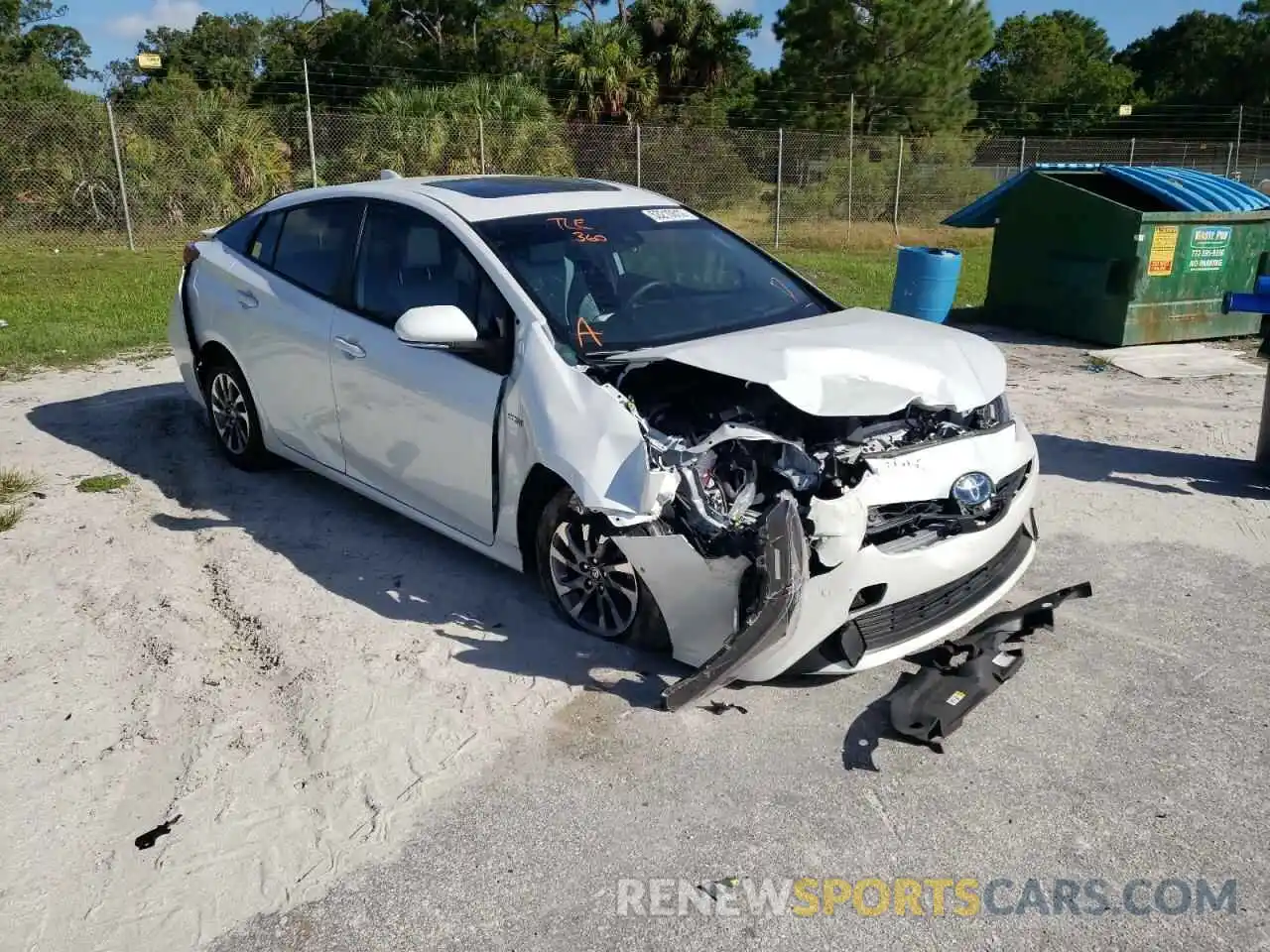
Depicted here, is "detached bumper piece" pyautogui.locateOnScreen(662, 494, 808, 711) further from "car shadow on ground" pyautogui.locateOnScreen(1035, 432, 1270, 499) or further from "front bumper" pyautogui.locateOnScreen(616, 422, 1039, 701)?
"car shadow on ground" pyautogui.locateOnScreen(1035, 432, 1270, 499)

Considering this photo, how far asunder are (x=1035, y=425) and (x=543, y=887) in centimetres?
548

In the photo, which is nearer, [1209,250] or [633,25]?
[1209,250]

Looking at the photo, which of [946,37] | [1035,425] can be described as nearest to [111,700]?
[1035,425]

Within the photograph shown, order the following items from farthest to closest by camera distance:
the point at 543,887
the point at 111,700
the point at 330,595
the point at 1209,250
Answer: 1. the point at 1209,250
2. the point at 330,595
3. the point at 111,700
4. the point at 543,887

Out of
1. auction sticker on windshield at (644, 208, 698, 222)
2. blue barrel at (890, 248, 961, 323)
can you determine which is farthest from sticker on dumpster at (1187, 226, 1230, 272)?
auction sticker on windshield at (644, 208, 698, 222)

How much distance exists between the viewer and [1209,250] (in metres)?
10.1

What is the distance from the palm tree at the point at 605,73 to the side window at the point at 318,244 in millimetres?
23330

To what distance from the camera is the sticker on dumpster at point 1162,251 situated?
9758 mm

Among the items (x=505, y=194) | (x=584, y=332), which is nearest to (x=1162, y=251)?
(x=505, y=194)

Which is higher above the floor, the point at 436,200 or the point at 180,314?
the point at 436,200

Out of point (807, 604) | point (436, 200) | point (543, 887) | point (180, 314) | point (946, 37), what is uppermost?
point (946, 37)

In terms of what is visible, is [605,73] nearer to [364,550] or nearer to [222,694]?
[364,550]

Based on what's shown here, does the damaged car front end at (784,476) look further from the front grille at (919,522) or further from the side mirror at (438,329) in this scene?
the side mirror at (438,329)

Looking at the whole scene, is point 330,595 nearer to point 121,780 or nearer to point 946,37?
point 121,780
